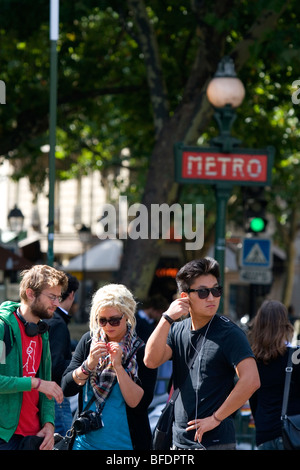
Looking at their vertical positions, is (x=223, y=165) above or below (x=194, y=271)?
above

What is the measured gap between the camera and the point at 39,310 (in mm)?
4922

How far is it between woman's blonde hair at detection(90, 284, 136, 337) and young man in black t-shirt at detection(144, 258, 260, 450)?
9.3 inches

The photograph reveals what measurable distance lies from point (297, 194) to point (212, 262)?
78.9ft

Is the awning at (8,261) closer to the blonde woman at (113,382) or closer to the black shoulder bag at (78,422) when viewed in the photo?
the black shoulder bag at (78,422)

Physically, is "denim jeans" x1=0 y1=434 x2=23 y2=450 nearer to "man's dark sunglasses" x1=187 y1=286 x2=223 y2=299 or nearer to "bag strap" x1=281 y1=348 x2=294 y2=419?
"man's dark sunglasses" x1=187 y1=286 x2=223 y2=299

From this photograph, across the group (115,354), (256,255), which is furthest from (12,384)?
(256,255)

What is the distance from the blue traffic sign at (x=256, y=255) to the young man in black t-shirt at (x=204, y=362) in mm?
7727

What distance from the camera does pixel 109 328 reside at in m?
4.94

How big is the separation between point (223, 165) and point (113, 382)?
4731 millimetres

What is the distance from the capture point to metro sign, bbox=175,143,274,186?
922cm

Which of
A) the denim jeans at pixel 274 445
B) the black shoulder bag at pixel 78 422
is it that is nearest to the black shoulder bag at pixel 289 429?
the denim jeans at pixel 274 445

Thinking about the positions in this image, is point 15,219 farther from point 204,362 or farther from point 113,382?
point 204,362

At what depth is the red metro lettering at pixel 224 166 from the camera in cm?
923

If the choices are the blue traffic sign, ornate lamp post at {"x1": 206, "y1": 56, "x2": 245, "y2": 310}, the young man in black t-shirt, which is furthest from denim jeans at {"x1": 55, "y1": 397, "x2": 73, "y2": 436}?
the blue traffic sign
